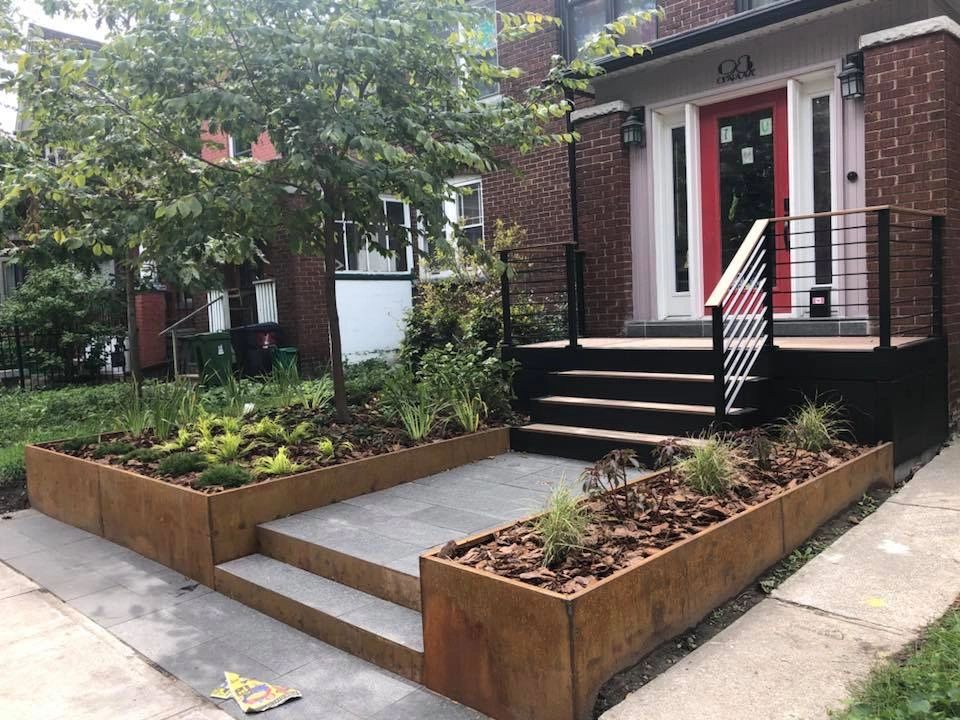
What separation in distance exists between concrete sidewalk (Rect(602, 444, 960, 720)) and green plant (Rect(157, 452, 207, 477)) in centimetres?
360

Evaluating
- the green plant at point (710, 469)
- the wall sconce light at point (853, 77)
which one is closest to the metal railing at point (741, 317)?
the green plant at point (710, 469)

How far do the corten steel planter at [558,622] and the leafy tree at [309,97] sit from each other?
3033 mm

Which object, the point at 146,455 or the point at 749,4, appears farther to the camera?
the point at 749,4

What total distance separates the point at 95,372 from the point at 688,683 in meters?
14.2

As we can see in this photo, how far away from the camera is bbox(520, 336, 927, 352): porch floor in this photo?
5609mm

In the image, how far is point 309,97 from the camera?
5.30 m

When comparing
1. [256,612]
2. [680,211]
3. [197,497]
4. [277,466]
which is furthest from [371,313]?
[256,612]

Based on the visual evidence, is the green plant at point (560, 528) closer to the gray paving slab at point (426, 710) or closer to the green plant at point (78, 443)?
the gray paving slab at point (426, 710)

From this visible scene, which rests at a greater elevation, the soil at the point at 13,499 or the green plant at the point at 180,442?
the green plant at the point at 180,442

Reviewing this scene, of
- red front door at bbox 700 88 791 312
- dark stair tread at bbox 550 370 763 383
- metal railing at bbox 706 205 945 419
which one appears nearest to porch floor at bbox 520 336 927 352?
metal railing at bbox 706 205 945 419

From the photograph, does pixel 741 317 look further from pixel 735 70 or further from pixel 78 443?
pixel 78 443

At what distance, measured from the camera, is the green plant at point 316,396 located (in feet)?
24.0

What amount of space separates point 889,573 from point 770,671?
3.97ft

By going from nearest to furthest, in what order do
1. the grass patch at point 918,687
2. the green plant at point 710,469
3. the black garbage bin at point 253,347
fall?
the grass patch at point 918,687 < the green plant at point 710,469 < the black garbage bin at point 253,347
